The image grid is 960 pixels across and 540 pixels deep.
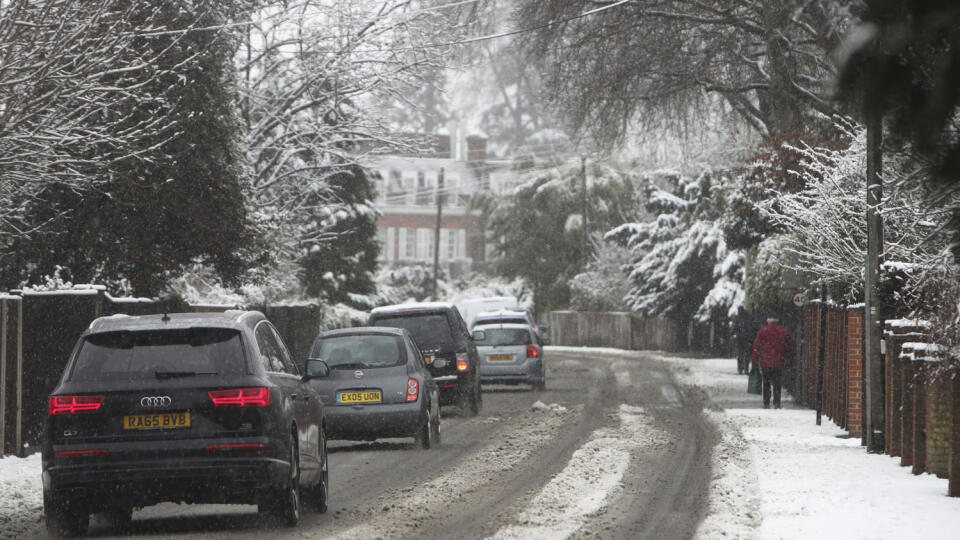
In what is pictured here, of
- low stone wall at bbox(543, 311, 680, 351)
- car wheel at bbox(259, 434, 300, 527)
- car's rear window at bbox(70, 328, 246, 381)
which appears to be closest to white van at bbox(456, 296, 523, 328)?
low stone wall at bbox(543, 311, 680, 351)

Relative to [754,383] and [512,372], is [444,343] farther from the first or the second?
[754,383]

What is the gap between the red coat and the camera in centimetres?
2677

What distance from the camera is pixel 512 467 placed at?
16406 millimetres

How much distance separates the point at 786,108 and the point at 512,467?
17.1m

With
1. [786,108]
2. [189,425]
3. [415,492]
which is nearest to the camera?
[189,425]

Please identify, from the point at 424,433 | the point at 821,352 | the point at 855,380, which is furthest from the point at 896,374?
the point at 821,352

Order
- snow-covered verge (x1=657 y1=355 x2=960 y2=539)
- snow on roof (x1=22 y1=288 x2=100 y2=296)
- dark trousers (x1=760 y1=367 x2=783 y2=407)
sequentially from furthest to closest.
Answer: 1. dark trousers (x1=760 y1=367 x2=783 y2=407)
2. snow on roof (x1=22 y1=288 x2=100 y2=296)
3. snow-covered verge (x1=657 y1=355 x2=960 y2=539)

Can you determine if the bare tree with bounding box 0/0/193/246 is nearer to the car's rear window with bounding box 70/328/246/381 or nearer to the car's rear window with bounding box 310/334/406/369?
the car's rear window with bounding box 310/334/406/369

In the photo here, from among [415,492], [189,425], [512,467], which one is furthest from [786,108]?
[189,425]

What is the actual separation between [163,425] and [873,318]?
10550mm

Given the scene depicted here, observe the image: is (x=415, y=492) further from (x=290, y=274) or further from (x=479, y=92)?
(x=479, y=92)

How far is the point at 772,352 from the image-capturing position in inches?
1054

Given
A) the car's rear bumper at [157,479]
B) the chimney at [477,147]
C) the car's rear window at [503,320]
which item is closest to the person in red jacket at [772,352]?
the car's rear window at [503,320]

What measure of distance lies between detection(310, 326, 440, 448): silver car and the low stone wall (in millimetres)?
47697
